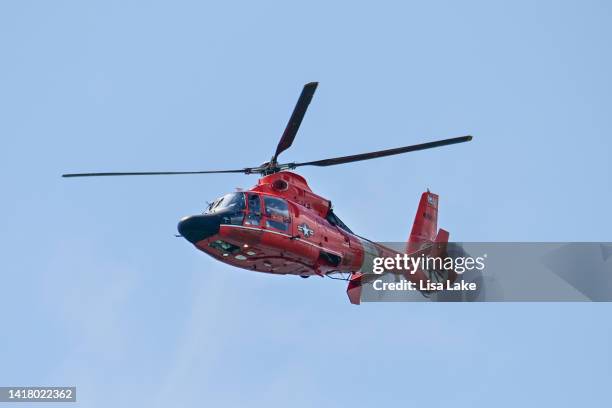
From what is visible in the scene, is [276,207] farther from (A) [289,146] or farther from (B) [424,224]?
(B) [424,224]

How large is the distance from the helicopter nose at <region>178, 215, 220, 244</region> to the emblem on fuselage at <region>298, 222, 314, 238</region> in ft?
10.7

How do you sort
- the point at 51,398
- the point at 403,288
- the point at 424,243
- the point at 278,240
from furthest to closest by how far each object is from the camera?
the point at 424,243
the point at 403,288
the point at 51,398
the point at 278,240

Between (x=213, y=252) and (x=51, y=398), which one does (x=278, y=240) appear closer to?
(x=213, y=252)

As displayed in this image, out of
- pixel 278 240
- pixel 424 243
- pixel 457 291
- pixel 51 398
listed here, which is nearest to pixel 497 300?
pixel 457 291

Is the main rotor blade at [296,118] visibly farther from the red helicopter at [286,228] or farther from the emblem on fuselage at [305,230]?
the emblem on fuselage at [305,230]

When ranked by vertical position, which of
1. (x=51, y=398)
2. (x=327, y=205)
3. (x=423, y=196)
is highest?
(x=423, y=196)

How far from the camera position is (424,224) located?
41.6 metres

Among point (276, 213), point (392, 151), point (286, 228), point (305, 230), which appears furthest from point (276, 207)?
point (392, 151)

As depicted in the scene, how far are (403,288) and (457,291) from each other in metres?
2.35

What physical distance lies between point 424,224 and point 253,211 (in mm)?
11356

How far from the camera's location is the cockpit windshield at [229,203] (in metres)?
32.4

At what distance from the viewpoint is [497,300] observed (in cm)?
3784

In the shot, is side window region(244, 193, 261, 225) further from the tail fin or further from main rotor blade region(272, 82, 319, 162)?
the tail fin

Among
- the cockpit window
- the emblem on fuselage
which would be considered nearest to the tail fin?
the emblem on fuselage
